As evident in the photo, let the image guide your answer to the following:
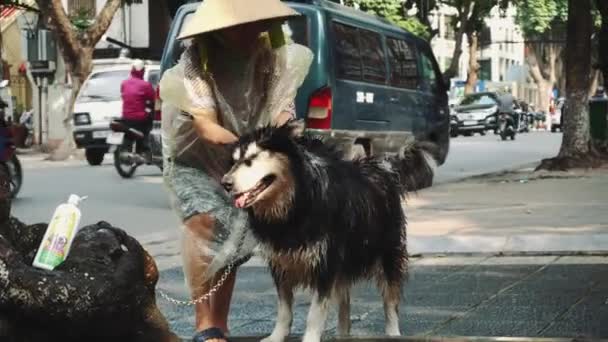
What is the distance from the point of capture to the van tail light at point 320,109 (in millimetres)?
11219

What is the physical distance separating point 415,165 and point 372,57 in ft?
24.7

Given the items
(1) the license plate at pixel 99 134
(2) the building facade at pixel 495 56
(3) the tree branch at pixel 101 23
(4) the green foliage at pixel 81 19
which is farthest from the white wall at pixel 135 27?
(2) the building facade at pixel 495 56

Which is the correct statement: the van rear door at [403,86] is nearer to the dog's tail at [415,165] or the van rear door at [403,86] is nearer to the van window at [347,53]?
the van window at [347,53]

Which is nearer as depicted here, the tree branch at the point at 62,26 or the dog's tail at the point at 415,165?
the dog's tail at the point at 415,165

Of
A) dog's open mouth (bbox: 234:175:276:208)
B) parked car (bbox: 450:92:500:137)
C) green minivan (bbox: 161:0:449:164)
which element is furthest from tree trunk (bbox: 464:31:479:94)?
dog's open mouth (bbox: 234:175:276:208)

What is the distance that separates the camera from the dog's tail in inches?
213

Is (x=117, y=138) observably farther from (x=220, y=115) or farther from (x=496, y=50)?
(x=496, y=50)

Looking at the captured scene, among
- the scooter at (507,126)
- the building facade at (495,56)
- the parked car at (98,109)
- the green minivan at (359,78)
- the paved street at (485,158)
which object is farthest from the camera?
the building facade at (495,56)

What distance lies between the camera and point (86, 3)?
41062mm

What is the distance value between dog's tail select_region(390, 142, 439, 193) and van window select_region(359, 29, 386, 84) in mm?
6836

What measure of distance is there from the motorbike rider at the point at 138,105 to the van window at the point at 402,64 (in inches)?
175

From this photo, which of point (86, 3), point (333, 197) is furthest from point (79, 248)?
point (86, 3)

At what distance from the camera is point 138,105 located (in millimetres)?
16766

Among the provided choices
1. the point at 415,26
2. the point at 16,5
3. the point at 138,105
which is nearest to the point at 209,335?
the point at 138,105
